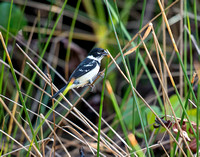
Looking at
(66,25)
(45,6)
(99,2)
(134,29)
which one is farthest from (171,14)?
(45,6)

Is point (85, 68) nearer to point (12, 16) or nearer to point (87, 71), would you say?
point (87, 71)

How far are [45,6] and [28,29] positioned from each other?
0.38m

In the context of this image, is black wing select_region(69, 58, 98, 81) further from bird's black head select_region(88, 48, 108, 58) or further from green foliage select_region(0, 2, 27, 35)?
green foliage select_region(0, 2, 27, 35)

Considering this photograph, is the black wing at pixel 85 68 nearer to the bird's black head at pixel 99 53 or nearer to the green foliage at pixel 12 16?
the bird's black head at pixel 99 53

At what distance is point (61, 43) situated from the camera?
4191mm

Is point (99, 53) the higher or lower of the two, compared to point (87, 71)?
higher

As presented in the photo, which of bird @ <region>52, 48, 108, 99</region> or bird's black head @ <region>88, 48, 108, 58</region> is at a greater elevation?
bird's black head @ <region>88, 48, 108, 58</region>

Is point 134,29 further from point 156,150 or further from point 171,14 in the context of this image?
point 156,150

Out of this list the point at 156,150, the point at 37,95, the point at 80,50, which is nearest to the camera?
the point at 156,150

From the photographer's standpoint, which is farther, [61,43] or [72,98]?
[61,43]

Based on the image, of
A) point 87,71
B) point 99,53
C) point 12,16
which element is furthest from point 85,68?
point 12,16

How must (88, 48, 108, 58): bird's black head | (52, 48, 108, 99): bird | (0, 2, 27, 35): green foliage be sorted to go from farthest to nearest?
(0, 2, 27, 35): green foliage, (88, 48, 108, 58): bird's black head, (52, 48, 108, 99): bird

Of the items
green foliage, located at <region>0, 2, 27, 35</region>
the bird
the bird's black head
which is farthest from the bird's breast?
green foliage, located at <region>0, 2, 27, 35</region>

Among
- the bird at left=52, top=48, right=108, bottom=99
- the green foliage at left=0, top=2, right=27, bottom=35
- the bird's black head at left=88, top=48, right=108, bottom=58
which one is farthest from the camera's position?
the green foliage at left=0, top=2, right=27, bottom=35
